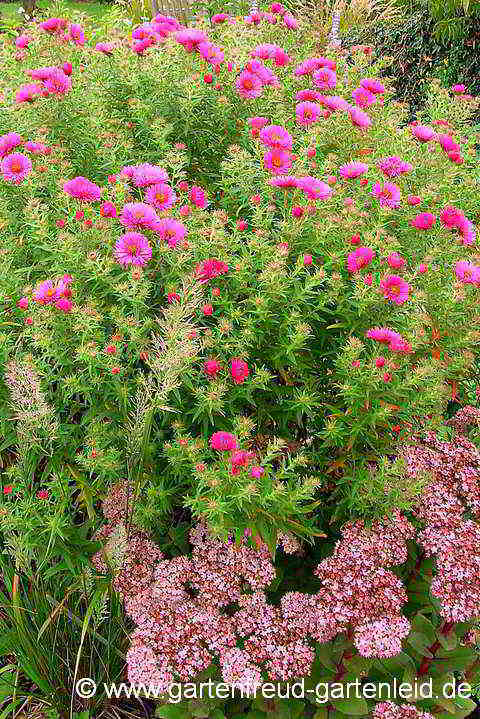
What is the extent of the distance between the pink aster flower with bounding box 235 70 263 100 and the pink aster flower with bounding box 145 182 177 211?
31.4 inches

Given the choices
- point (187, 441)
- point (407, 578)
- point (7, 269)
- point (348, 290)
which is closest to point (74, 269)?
point (7, 269)

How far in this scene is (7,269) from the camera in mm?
2176

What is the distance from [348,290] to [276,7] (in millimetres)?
2044

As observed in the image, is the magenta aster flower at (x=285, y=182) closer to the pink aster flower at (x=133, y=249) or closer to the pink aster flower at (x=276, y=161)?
the pink aster flower at (x=276, y=161)

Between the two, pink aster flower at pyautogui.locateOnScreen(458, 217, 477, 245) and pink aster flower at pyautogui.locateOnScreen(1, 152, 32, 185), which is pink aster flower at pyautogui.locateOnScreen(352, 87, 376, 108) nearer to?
pink aster flower at pyautogui.locateOnScreen(458, 217, 477, 245)

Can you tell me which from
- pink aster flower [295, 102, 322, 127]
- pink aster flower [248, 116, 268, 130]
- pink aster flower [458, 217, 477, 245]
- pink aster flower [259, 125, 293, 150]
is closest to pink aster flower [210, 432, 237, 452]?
pink aster flower [259, 125, 293, 150]

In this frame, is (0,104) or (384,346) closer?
(384,346)

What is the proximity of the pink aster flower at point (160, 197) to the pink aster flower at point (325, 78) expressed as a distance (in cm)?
113

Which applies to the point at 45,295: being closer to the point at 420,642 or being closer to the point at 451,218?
the point at 451,218

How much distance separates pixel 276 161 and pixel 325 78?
817 millimetres

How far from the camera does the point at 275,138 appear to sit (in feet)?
7.42

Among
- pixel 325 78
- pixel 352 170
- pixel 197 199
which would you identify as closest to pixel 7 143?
pixel 197 199

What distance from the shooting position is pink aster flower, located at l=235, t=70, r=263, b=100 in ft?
8.47

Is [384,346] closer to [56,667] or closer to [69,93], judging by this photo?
[56,667]
